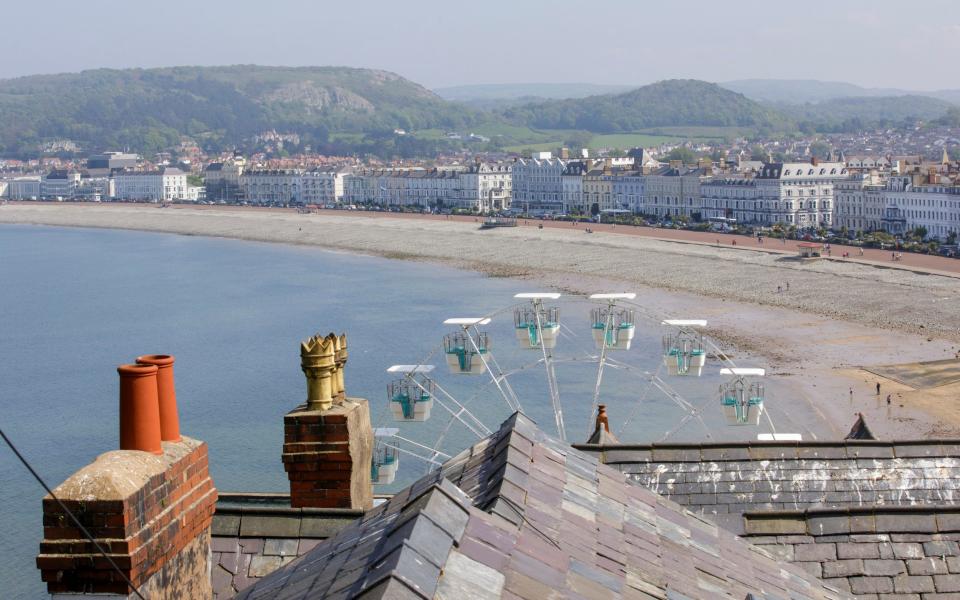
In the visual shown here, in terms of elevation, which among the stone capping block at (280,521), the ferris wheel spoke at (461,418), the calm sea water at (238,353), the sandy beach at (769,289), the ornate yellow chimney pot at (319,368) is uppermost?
the ornate yellow chimney pot at (319,368)

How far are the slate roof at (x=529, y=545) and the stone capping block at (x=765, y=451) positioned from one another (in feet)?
8.94

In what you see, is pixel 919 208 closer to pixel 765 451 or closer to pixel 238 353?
pixel 238 353

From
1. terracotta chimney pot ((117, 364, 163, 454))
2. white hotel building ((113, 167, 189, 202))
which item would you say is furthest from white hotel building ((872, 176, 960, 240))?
white hotel building ((113, 167, 189, 202))

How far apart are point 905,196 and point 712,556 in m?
86.5

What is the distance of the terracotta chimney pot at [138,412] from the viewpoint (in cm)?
524

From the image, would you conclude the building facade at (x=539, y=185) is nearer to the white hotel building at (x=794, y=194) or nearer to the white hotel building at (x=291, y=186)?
the white hotel building at (x=291, y=186)

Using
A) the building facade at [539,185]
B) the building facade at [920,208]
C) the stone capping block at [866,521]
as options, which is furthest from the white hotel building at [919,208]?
the stone capping block at [866,521]

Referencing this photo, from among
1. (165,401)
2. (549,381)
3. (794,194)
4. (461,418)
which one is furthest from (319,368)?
(794,194)

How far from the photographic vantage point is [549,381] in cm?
2156

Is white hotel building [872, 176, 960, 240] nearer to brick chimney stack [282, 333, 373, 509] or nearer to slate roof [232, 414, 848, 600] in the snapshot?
brick chimney stack [282, 333, 373, 509]

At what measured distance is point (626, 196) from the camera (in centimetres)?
12112

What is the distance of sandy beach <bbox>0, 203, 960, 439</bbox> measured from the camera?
36594 mm

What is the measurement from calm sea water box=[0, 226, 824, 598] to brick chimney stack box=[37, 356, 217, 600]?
58.3 feet

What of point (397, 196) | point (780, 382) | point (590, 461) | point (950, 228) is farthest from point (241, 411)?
point (397, 196)
